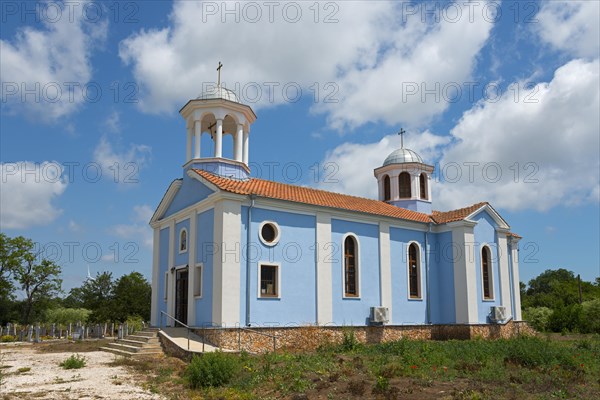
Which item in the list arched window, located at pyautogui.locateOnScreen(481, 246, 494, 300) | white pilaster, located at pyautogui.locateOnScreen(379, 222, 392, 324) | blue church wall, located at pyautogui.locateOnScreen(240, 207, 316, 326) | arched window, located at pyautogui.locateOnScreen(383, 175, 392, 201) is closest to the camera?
blue church wall, located at pyautogui.locateOnScreen(240, 207, 316, 326)

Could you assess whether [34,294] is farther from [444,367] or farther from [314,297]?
[444,367]

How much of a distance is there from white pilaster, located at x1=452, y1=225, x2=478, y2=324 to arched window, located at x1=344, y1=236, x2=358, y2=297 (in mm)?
5167

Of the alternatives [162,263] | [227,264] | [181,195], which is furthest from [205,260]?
[162,263]

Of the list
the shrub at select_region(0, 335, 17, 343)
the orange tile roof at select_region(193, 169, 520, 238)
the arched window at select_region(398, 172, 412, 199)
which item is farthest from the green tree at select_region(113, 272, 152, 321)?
the arched window at select_region(398, 172, 412, 199)

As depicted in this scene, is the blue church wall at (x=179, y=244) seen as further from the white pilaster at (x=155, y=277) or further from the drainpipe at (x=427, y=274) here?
the drainpipe at (x=427, y=274)

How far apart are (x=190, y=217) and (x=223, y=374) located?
912 centimetres

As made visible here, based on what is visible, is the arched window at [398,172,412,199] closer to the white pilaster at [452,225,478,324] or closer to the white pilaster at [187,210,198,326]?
the white pilaster at [452,225,478,324]

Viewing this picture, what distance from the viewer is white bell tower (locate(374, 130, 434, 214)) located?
28.0 m

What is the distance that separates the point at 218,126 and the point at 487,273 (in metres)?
14.0

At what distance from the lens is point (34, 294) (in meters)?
41.3

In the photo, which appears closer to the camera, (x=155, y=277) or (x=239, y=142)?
(x=239, y=142)

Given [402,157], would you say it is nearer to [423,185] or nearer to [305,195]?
[423,185]

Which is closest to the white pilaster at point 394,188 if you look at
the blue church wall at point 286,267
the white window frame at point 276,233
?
the blue church wall at point 286,267

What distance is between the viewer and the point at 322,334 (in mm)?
18781
